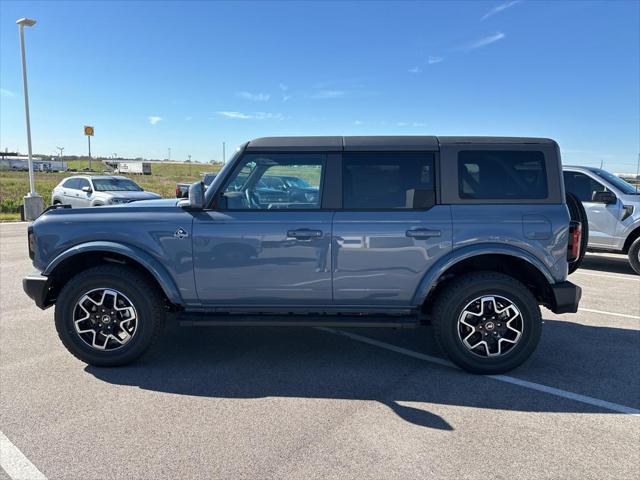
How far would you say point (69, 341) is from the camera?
3.87 metres

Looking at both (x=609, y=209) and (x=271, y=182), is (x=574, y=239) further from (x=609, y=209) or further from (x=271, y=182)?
(x=609, y=209)

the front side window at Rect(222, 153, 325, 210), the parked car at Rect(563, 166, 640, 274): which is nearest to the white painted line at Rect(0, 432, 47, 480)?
the front side window at Rect(222, 153, 325, 210)

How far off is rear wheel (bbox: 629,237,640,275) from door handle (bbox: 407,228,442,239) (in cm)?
632

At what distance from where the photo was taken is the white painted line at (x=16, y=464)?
246 cm

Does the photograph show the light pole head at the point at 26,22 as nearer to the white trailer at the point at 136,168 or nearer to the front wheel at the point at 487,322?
the front wheel at the point at 487,322

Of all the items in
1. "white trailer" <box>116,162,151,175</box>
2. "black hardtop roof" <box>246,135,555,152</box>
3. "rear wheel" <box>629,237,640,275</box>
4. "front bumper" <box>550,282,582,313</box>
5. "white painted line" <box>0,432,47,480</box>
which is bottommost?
"white painted line" <box>0,432,47,480</box>

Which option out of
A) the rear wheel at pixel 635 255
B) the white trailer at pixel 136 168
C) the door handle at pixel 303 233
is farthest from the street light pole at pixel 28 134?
the white trailer at pixel 136 168

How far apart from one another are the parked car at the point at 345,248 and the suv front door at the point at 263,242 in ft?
0.03

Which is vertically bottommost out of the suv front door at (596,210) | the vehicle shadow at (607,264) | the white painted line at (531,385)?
the vehicle shadow at (607,264)

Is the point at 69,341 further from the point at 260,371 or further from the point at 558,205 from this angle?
the point at 558,205

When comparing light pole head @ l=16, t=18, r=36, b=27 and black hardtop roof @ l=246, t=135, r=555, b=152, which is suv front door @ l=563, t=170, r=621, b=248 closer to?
black hardtop roof @ l=246, t=135, r=555, b=152

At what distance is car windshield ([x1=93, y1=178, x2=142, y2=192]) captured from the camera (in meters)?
15.2

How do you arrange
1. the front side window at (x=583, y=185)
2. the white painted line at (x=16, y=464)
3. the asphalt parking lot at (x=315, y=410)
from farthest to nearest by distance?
the front side window at (x=583, y=185)
the asphalt parking lot at (x=315, y=410)
the white painted line at (x=16, y=464)

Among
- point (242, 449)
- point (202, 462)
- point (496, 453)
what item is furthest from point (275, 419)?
point (496, 453)
